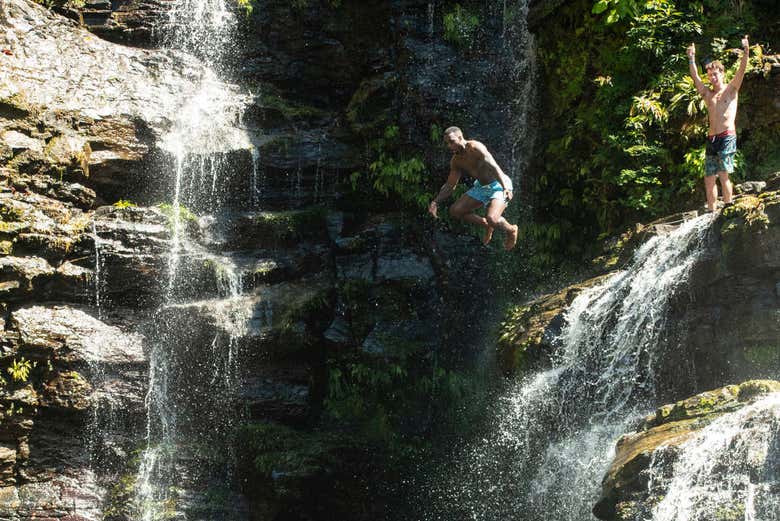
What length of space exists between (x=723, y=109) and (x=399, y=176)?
6024 millimetres

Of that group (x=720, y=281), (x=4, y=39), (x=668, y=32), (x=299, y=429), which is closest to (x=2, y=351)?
(x=299, y=429)

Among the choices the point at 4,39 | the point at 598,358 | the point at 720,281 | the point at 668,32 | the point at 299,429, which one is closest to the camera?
the point at 720,281

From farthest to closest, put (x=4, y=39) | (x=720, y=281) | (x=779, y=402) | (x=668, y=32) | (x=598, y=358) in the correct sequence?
1. (x=4, y=39)
2. (x=668, y=32)
3. (x=598, y=358)
4. (x=720, y=281)
5. (x=779, y=402)

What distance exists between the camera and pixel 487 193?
1006cm

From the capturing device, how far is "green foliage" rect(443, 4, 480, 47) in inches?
584

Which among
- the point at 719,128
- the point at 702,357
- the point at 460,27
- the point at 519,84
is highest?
the point at 460,27

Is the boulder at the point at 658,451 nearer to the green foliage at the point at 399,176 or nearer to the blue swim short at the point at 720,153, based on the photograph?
the blue swim short at the point at 720,153

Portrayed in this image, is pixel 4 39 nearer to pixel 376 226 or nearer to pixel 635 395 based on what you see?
pixel 376 226

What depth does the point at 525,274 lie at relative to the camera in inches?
508

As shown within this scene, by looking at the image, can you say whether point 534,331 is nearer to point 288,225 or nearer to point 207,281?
point 288,225

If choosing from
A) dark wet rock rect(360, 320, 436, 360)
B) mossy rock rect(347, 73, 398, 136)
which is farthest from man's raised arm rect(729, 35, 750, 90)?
mossy rock rect(347, 73, 398, 136)

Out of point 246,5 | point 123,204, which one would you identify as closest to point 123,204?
point 123,204

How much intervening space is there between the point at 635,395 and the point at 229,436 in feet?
20.1

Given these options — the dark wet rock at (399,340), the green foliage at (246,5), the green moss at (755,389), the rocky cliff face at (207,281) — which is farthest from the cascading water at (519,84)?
the green moss at (755,389)
